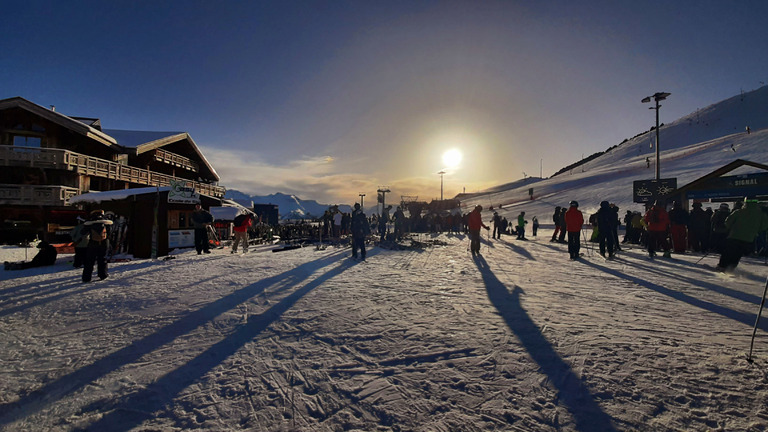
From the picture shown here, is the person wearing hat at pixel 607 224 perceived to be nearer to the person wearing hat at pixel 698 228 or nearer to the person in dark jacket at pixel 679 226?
the person in dark jacket at pixel 679 226

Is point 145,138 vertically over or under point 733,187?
over

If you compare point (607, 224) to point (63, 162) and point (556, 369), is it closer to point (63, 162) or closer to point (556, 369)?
point (556, 369)

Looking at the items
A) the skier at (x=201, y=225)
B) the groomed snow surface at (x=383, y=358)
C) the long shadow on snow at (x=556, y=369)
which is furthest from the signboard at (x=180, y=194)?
the long shadow on snow at (x=556, y=369)

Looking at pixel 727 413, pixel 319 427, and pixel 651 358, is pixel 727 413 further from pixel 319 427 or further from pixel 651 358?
pixel 319 427

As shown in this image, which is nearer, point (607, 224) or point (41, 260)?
point (41, 260)

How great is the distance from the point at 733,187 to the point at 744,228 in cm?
707

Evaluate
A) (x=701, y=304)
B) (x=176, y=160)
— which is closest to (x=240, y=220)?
(x=701, y=304)

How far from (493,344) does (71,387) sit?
153 inches

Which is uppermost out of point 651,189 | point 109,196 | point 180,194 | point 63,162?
point 63,162

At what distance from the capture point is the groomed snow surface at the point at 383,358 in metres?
2.19

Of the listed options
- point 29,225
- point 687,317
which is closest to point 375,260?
point 687,317

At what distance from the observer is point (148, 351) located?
3229 mm

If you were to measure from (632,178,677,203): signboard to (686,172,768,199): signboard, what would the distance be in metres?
5.71

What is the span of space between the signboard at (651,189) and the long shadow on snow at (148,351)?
69.4ft
